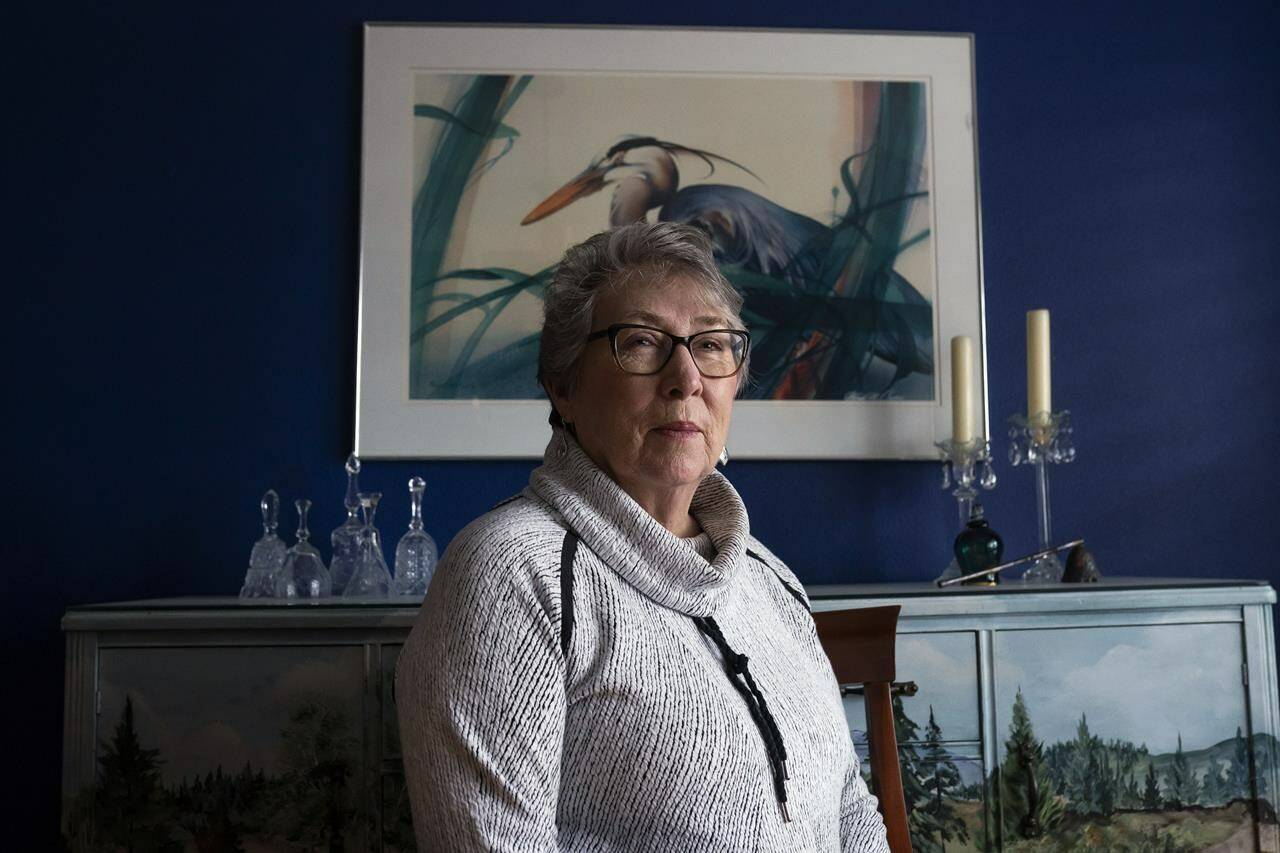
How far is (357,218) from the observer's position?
2627 millimetres

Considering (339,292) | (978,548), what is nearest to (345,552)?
(339,292)

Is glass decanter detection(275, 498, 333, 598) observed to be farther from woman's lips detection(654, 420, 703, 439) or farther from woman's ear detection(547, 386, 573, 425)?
woman's lips detection(654, 420, 703, 439)

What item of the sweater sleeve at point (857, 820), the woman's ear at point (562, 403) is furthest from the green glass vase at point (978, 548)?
the woman's ear at point (562, 403)

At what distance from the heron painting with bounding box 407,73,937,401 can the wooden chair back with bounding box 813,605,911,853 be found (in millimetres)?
922

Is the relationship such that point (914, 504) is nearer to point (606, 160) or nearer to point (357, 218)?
point (606, 160)

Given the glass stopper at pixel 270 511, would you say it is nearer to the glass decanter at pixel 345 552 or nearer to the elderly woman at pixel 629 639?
the glass decanter at pixel 345 552

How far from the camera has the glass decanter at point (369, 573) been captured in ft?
7.50

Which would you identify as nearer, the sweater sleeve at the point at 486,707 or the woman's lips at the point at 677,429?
the sweater sleeve at the point at 486,707

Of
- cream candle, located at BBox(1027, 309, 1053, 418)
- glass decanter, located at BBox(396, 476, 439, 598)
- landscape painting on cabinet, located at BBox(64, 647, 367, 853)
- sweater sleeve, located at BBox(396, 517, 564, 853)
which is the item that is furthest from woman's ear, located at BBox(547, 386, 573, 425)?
cream candle, located at BBox(1027, 309, 1053, 418)

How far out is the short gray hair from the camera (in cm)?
144

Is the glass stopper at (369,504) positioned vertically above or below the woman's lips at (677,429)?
below

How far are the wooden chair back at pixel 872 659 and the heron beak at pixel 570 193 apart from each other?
4.23 ft

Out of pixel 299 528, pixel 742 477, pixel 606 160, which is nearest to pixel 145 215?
pixel 299 528

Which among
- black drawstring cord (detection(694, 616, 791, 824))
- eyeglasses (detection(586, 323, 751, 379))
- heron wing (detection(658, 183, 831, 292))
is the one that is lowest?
black drawstring cord (detection(694, 616, 791, 824))
